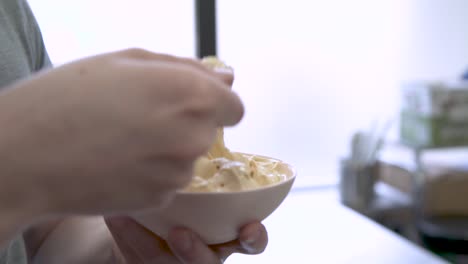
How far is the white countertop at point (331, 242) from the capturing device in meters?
1.08

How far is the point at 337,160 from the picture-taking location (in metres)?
2.41

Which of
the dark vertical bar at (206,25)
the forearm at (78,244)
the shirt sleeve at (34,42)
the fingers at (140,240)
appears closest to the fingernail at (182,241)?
the fingers at (140,240)

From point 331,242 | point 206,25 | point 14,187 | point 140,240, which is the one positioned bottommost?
point 331,242

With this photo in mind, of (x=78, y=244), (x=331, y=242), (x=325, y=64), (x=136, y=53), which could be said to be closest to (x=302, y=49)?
(x=325, y=64)

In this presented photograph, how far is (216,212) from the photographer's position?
0.48 meters

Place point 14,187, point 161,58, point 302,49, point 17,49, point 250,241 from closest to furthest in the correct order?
1. point 14,187
2. point 161,58
3. point 250,241
4. point 17,49
5. point 302,49

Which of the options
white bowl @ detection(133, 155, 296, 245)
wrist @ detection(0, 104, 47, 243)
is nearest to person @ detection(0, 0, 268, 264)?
wrist @ detection(0, 104, 47, 243)

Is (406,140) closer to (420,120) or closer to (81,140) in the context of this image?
(420,120)

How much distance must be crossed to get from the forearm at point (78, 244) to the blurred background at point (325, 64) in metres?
1.30

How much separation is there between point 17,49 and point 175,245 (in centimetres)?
49

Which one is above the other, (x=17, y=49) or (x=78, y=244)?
(x=17, y=49)

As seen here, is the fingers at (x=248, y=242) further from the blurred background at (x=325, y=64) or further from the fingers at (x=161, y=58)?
the blurred background at (x=325, y=64)

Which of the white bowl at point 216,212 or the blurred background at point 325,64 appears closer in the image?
the white bowl at point 216,212

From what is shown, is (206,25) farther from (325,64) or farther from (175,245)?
(175,245)
